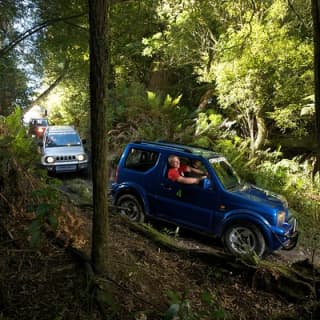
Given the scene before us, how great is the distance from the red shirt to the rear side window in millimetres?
528

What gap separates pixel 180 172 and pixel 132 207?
1388 millimetres

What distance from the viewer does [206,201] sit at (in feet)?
22.3

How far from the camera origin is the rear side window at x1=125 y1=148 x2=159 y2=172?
7.57m

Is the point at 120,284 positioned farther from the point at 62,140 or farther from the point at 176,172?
the point at 62,140

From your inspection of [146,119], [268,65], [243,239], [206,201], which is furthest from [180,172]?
[146,119]

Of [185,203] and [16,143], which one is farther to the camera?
[185,203]

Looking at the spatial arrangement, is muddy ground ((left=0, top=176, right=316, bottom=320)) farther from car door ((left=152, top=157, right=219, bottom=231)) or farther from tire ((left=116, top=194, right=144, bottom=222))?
tire ((left=116, top=194, right=144, bottom=222))

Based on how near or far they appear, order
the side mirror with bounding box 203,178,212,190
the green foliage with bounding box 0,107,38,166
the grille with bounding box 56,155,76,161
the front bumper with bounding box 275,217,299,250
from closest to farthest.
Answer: the green foliage with bounding box 0,107,38,166 → the front bumper with bounding box 275,217,299,250 → the side mirror with bounding box 203,178,212,190 → the grille with bounding box 56,155,76,161

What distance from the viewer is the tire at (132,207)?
25.2 feet

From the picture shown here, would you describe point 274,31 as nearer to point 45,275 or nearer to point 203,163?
point 203,163

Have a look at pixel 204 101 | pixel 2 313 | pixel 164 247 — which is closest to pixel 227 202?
pixel 164 247

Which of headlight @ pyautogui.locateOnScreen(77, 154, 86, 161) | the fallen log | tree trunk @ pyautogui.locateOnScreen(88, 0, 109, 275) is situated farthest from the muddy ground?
headlight @ pyautogui.locateOnScreen(77, 154, 86, 161)

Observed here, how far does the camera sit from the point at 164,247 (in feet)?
16.1

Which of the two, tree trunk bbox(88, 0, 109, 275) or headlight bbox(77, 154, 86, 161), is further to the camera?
headlight bbox(77, 154, 86, 161)
